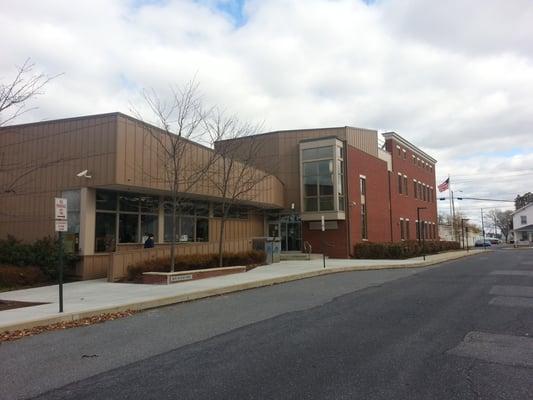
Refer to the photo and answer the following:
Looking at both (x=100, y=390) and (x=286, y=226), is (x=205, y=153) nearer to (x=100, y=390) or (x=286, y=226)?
(x=286, y=226)

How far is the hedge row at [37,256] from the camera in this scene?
1775 cm

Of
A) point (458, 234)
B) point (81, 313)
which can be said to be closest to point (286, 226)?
point (81, 313)

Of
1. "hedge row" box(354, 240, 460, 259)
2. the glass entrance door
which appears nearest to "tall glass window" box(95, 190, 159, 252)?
the glass entrance door

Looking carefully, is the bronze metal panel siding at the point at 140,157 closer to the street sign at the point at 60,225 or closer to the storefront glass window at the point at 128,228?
the storefront glass window at the point at 128,228

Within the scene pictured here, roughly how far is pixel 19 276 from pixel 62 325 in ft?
25.7

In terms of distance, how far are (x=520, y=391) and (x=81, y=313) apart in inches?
348

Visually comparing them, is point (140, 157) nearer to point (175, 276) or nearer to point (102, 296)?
point (175, 276)

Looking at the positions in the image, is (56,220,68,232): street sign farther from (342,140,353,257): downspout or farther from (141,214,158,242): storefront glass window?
(342,140,353,257): downspout

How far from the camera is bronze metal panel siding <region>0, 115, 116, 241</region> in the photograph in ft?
60.4

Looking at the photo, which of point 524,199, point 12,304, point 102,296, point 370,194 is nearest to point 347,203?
point 370,194

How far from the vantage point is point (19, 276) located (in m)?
16.7

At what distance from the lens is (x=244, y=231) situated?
30.8 meters

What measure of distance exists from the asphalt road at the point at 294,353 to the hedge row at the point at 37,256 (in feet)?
25.8

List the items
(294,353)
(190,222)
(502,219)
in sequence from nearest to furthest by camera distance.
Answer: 1. (294,353)
2. (190,222)
3. (502,219)
